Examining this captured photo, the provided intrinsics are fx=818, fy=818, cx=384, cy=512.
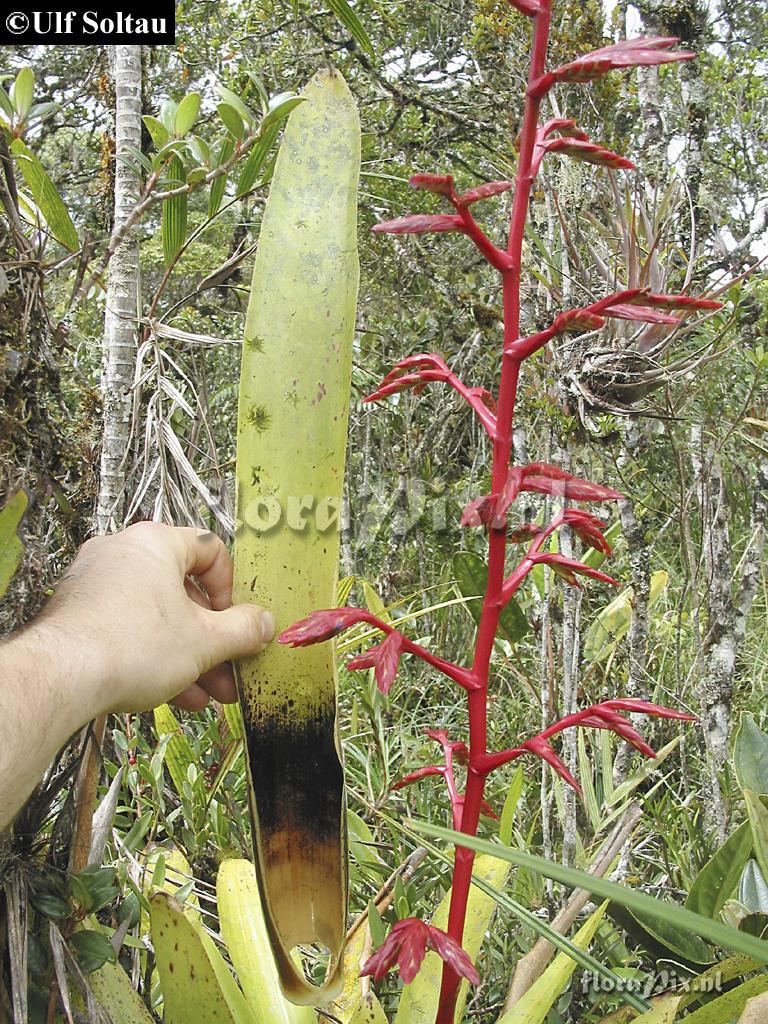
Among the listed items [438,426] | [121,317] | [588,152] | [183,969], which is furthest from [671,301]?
[438,426]

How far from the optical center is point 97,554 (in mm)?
918

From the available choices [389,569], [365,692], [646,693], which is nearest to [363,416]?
[389,569]

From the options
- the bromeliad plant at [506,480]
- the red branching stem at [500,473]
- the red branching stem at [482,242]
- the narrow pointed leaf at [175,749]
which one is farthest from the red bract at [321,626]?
Result: the narrow pointed leaf at [175,749]

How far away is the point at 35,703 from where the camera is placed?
744mm

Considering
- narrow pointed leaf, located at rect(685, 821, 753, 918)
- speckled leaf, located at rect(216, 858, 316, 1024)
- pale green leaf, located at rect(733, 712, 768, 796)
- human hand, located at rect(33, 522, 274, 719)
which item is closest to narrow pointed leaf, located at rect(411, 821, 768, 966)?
human hand, located at rect(33, 522, 274, 719)

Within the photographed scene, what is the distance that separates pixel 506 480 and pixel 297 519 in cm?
23

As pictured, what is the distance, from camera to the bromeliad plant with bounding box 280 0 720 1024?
26.0 inches

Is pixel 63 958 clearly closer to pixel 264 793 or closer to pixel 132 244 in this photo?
pixel 264 793

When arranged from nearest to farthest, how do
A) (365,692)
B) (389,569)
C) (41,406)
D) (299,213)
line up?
(299,213), (41,406), (365,692), (389,569)

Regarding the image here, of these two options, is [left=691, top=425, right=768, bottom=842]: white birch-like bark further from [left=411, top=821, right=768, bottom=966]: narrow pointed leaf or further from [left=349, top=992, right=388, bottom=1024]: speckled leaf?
[left=411, top=821, right=768, bottom=966]: narrow pointed leaf

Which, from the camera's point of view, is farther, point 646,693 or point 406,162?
point 406,162

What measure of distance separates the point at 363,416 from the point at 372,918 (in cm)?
321

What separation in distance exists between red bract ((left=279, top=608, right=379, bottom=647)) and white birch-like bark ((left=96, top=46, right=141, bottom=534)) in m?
0.63

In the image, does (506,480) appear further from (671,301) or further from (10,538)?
(10,538)
